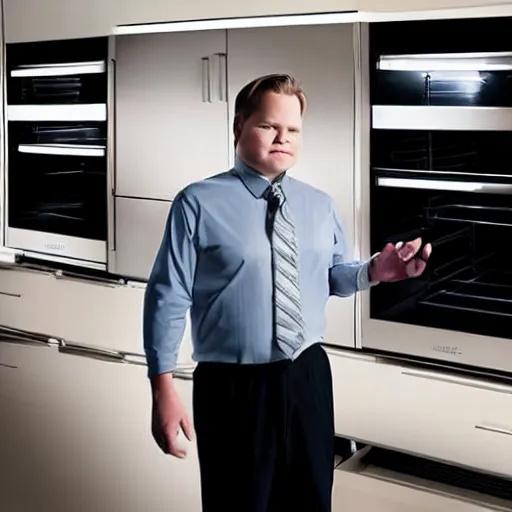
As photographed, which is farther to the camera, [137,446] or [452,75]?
[137,446]

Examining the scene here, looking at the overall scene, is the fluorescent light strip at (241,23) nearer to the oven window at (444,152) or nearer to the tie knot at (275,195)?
the oven window at (444,152)

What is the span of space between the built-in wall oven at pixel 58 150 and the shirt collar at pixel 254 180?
0.53m

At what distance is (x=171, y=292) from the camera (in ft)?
5.99

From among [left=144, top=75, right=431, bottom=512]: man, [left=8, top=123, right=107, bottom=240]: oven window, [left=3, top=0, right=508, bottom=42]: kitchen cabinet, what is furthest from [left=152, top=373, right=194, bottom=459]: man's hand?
[left=3, top=0, right=508, bottom=42]: kitchen cabinet

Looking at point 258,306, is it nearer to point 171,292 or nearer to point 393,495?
point 171,292

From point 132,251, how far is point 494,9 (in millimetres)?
970

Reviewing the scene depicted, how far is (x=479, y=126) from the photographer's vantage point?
1.82 m

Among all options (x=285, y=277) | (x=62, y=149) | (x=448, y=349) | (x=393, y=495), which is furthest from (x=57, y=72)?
(x=393, y=495)

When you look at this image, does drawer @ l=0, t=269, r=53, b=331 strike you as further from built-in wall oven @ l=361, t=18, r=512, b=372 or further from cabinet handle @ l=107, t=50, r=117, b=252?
built-in wall oven @ l=361, t=18, r=512, b=372

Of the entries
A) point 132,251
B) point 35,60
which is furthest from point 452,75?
point 35,60

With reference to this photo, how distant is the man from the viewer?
5.98ft

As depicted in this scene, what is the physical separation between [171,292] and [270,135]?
0.35 m

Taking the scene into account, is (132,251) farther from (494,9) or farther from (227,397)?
(494,9)

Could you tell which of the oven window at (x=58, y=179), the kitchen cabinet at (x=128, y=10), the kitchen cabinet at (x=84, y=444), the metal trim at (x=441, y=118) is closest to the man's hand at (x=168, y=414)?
the kitchen cabinet at (x=84, y=444)
